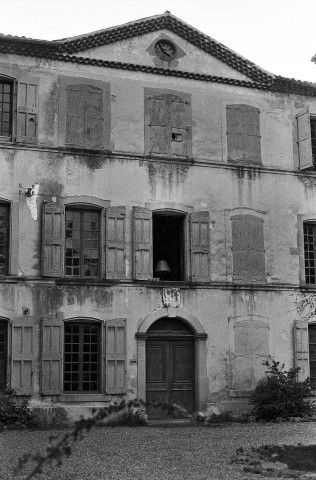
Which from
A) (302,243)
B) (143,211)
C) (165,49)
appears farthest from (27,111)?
(302,243)

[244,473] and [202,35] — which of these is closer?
[244,473]

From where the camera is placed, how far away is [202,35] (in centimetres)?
1891

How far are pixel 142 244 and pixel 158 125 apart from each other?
305 centimetres

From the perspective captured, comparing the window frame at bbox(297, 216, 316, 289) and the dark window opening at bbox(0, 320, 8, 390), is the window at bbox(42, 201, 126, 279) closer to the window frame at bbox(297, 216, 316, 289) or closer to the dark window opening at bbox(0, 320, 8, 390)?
the dark window opening at bbox(0, 320, 8, 390)

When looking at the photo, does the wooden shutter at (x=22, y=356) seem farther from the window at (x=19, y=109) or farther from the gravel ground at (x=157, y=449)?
the window at (x=19, y=109)

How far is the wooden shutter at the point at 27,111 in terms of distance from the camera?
16969 mm

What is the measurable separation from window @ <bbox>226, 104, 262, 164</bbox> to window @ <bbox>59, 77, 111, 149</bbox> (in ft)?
10.7

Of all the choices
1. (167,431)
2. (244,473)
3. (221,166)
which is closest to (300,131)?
(221,166)

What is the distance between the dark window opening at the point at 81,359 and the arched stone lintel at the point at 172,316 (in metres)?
1.10

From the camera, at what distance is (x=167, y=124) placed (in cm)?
1828

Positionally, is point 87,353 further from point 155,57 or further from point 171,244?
point 155,57

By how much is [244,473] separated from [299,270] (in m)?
10.1

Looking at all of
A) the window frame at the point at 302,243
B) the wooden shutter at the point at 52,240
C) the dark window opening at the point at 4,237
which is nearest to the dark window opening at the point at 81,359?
the wooden shutter at the point at 52,240

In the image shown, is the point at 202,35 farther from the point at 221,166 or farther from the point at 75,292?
the point at 75,292
